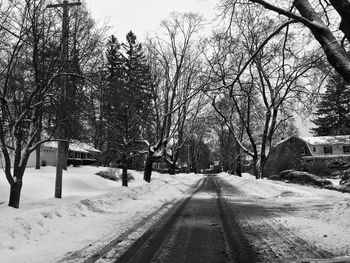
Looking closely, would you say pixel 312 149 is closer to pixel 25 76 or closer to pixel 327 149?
pixel 327 149

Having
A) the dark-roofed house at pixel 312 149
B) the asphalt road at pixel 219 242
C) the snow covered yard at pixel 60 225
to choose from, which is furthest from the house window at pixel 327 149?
the asphalt road at pixel 219 242

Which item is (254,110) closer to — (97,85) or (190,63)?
(190,63)

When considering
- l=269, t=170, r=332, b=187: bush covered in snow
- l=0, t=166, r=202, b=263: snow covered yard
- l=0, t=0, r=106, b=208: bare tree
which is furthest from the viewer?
l=269, t=170, r=332, b=187: bush covered in snow

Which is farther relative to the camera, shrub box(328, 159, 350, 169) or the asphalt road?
shrub box(328, 159, 350, 169)

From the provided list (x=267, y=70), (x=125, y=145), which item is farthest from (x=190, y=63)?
(x=125, y=145)

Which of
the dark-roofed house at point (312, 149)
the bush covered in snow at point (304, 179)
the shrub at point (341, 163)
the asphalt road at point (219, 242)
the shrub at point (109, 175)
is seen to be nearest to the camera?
the asphalt road at point (219, 242)

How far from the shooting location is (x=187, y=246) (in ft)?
22.7

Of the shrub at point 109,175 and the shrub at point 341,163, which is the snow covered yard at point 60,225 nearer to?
the shrub at point 109,175

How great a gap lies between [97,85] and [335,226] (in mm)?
8017

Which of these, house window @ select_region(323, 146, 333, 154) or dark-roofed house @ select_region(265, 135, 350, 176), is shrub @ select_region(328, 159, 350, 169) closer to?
dark-roofed house @ select_region(265, 135, 350, 176)

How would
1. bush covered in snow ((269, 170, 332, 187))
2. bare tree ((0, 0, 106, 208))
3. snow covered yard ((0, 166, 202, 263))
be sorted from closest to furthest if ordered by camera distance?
snow covered yard ((0, 166, 202, 263)) → bare tree ((0, 0, 106, 208)) → bush covered in snow ((269, 170, 332, 187))

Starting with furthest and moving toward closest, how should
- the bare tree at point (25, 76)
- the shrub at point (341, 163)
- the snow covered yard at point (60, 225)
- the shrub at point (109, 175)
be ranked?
the shrub at point (341, 163), the shrub at point (109, 175), the bare tree at point (25, 76), the snow covered yard at point (60, 225)

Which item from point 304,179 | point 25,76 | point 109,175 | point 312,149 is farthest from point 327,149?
point 25,76

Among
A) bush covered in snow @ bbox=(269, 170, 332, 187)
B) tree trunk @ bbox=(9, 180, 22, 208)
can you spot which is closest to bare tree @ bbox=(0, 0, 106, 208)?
tree trunk @ bbox=(9, 180, 22, 208)
